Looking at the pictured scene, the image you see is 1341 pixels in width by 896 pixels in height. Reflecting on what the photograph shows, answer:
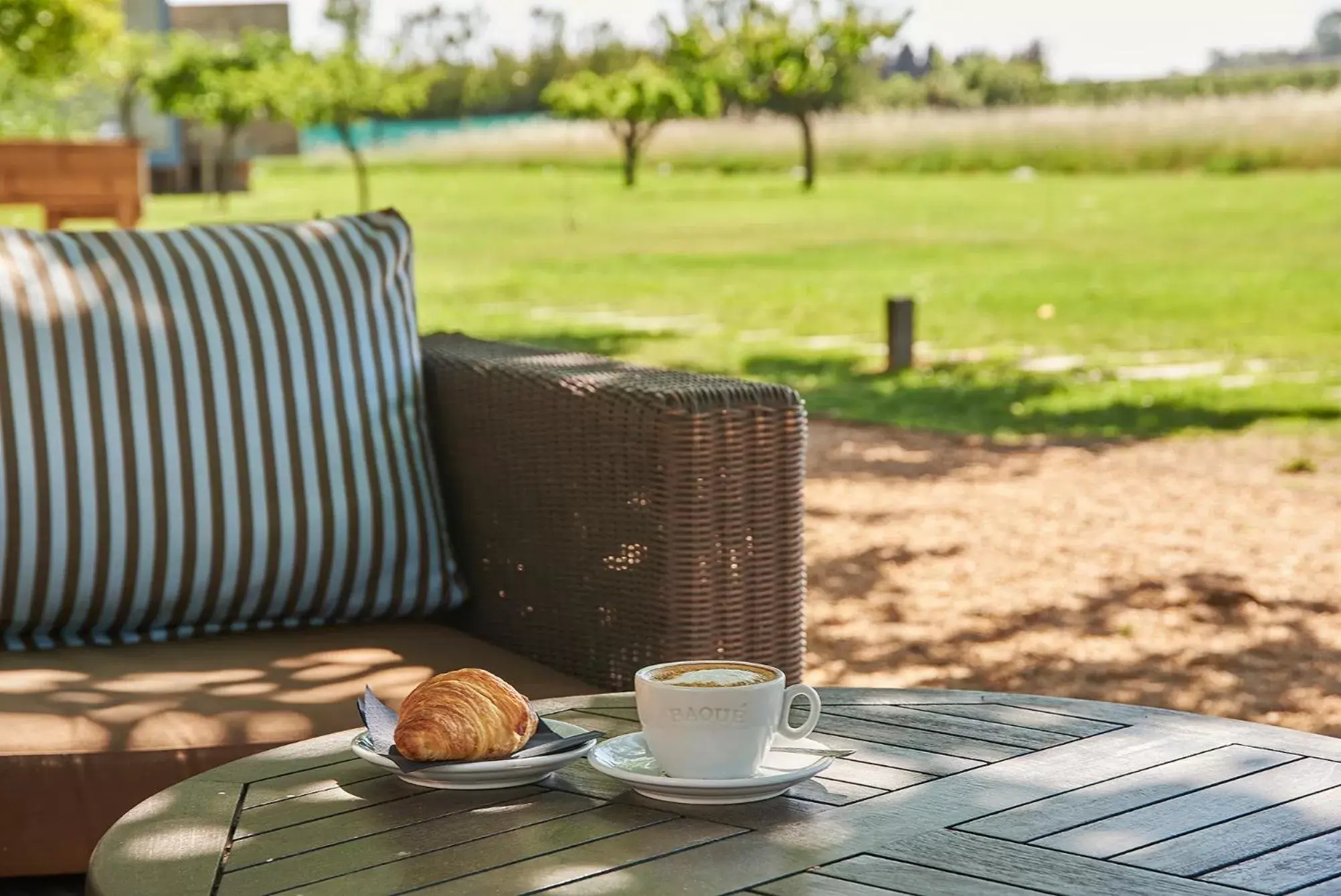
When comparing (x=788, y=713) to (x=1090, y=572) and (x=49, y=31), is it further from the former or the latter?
(x=49, y=31)

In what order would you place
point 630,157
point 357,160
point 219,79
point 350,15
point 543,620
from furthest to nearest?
1. point 219,79
2. point 350,15
3. point 357,160
4. point 630,157
5. point 543,620

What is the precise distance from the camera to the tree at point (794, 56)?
18594 millimetres

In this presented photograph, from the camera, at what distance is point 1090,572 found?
15.5ft

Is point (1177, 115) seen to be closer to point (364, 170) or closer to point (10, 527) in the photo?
point (364, 170)

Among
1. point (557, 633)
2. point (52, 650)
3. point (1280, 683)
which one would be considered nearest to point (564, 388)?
point (557, 633)

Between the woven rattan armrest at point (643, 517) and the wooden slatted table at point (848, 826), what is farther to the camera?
the woven rattan armrest at point (643, 517)

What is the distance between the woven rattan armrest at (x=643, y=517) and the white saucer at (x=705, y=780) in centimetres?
72

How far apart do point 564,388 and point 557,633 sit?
312 millimetres

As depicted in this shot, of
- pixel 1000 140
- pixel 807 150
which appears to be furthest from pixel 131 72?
pixel 1000 140

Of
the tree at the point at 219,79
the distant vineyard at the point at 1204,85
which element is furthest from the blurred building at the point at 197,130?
the distant vineyard at the point at 1204,85

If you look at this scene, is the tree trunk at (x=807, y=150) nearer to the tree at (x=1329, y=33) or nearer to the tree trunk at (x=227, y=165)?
the tree at (x=1329, y=33)

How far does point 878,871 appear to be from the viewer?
42.6 inches

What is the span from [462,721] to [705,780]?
0.19m

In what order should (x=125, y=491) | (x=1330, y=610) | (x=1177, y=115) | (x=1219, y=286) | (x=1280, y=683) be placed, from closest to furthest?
(x=125, y=491) → (x=1280, y=683) → (x=1330, y=610) → (x=1219, y=286) → (x=1177, y=115)
